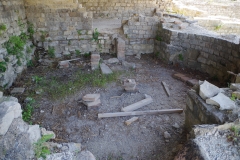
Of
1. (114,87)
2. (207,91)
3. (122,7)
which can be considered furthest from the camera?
(122,7)

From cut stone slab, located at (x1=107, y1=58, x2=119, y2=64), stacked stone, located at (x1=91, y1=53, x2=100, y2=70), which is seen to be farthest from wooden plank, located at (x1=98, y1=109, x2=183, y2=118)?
cut stone slab, located at (x1=107, y1=58, x2=119, y2=64)

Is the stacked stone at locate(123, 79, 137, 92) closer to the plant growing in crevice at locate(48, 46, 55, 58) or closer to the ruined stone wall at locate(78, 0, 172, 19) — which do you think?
the plant growing in crevice at locate(48, 46, 55, 58)

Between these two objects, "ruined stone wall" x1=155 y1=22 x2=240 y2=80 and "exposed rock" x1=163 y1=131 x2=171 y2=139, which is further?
"ruined stone wall" x1=155 y1=22 x2=240 y2=80

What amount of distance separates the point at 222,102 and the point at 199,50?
4.03 meters

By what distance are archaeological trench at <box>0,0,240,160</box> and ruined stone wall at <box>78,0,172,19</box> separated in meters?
2.31

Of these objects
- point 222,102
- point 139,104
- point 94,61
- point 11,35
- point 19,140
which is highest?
point 11,35

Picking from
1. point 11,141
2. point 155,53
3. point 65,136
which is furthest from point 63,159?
point 155,53

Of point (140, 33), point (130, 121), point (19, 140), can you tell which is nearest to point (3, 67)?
point (19, 140)

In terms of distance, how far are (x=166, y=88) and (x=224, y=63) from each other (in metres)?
1.86

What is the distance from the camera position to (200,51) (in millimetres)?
6547

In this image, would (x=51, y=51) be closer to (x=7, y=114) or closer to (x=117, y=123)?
(x=117, y=123)

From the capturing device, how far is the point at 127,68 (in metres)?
6.91

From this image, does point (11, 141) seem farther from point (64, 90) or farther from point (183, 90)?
point (183, 90)

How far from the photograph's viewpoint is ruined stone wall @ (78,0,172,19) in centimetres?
1101
